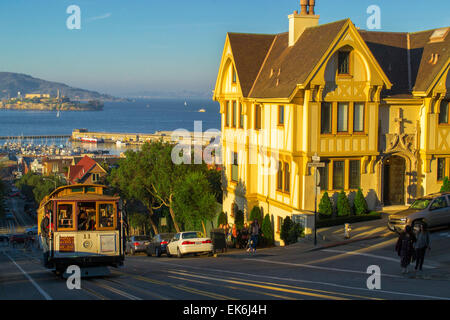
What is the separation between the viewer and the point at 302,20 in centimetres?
3512

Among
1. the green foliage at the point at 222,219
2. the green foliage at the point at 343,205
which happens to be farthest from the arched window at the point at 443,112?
the green foliage at the point at 222,219

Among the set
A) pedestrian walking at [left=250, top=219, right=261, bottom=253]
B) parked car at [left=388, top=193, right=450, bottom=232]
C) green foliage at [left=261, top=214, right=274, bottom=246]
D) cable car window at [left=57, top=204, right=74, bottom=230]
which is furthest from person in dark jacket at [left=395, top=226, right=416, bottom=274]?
green foliage at [left=261, top=214, right=274, bottom=246]

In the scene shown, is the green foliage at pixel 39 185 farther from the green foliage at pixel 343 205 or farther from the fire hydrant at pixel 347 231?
the fire hydrant at pixel 347 231

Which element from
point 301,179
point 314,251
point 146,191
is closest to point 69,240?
point 314,251

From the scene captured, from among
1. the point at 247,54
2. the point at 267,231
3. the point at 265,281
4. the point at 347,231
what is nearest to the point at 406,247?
the point at 265,281

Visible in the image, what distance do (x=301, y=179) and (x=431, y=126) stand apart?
8306mm

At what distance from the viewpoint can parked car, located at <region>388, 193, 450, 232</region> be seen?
25406 mm

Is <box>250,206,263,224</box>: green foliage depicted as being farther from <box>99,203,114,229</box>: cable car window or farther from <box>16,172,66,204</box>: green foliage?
<box>16,172,66,204</box>: green foliage

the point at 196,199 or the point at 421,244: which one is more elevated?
the point at 421,244

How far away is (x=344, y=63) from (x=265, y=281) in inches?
660

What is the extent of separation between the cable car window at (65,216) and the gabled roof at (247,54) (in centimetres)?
1932

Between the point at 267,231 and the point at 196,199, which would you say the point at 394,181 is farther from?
the point at 196,199

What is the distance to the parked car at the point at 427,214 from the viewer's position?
25.4 meters

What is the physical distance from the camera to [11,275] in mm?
21000
